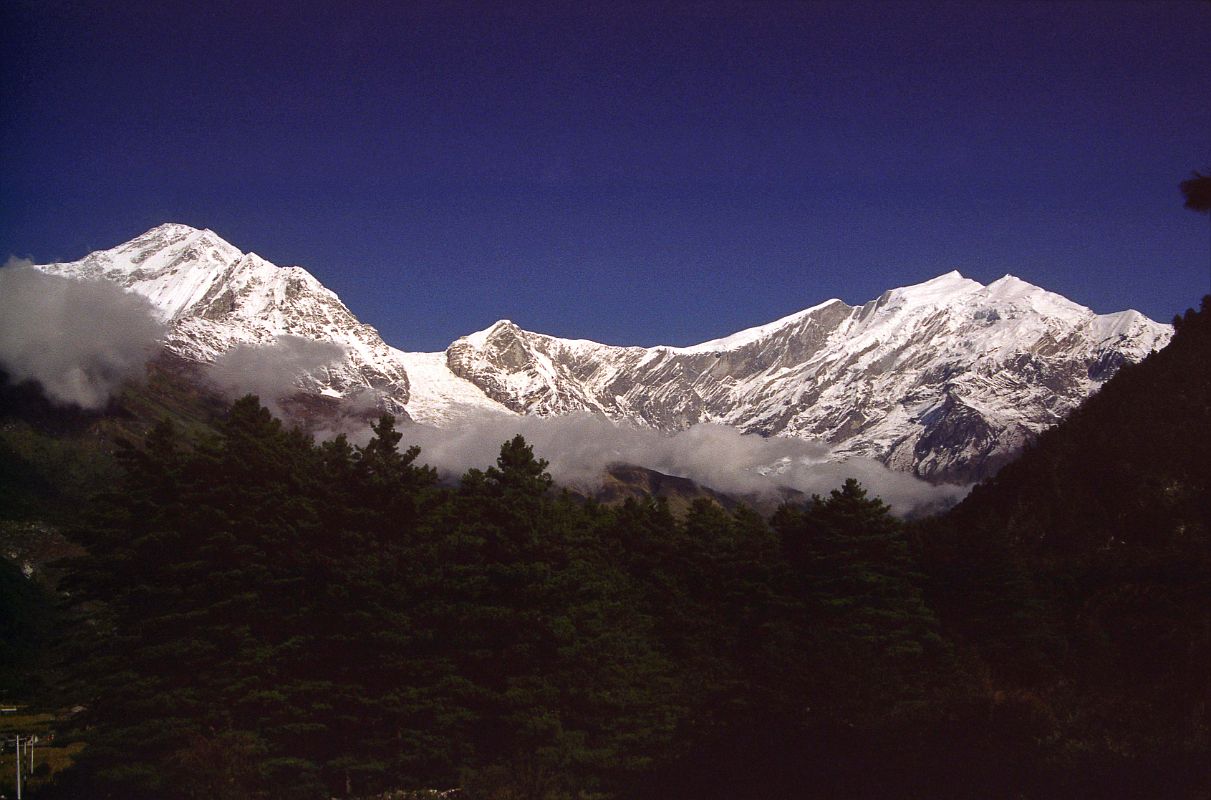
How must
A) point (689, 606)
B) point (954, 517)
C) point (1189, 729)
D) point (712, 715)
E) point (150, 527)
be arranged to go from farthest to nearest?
point (954, 517) → point (689, 606) → point (712, 715) → point (150, 527) → point (1189, 729)

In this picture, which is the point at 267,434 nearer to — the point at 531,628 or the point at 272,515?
the point at 272,515

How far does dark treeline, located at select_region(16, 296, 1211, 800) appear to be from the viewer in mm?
34312

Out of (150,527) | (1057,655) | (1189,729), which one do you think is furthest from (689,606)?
(1189,729)

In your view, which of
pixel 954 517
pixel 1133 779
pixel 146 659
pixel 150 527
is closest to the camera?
pixel 1133 779

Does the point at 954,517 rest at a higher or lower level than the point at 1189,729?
higher

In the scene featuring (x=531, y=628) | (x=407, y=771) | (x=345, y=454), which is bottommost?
(x=407, y=771)

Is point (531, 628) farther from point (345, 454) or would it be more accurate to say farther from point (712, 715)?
point (345, 454)

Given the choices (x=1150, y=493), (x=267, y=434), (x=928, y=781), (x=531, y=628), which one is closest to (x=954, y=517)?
(x=1150, y=493)

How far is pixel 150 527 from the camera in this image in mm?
42844

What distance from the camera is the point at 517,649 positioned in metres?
43.9

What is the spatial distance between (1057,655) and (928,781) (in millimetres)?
28427

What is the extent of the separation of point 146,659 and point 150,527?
5.46m

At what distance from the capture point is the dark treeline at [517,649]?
34.3 meters

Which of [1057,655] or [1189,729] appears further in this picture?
[1057,655]
